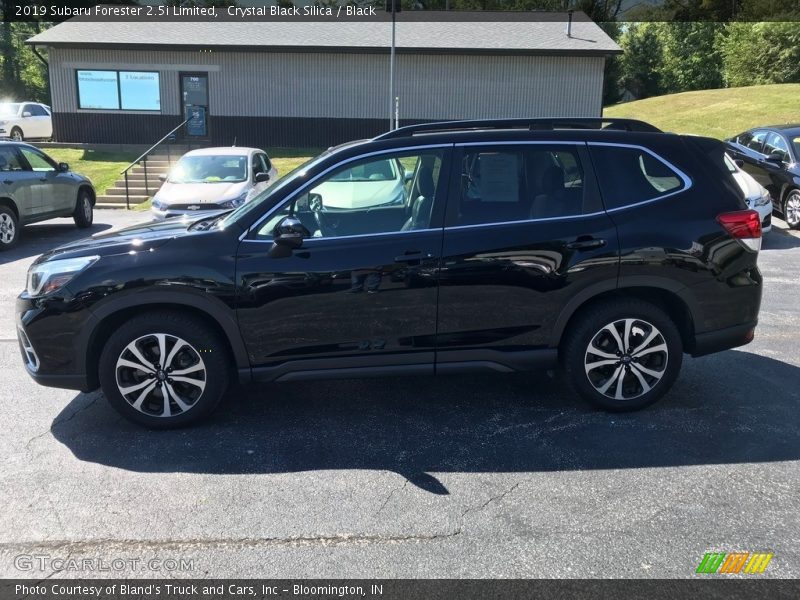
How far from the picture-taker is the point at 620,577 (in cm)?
295

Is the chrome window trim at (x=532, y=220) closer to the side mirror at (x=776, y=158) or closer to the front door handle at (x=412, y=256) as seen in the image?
the front door handle at (x=412, y=256)

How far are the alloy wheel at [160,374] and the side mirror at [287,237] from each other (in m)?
0.81

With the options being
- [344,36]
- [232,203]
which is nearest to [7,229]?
[232,203]

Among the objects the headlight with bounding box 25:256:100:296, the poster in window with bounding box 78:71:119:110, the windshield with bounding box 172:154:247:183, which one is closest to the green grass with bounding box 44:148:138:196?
the poster in window with bounding box 78:71:119:110

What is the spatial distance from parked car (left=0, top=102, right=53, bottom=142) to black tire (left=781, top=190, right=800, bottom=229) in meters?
24.0

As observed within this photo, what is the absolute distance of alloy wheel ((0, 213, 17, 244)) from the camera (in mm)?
10945

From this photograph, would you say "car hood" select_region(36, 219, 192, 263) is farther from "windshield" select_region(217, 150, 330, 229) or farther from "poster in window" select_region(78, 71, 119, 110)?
"poster in window" select_region(78, 71, 119, 110)

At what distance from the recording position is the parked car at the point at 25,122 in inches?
991

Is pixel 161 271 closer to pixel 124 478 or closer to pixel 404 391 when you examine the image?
pixel 124 478

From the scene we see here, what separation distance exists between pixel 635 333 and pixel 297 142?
67.9 ft

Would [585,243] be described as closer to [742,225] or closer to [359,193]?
[742,225]

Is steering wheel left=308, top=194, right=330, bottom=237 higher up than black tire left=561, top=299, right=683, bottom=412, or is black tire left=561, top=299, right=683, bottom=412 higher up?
steering wheel left=308, top=194, right=330, bottom=237

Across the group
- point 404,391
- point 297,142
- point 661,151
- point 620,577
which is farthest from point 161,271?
point 297,142

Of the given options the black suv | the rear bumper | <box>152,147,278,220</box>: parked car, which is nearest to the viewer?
the black suv
